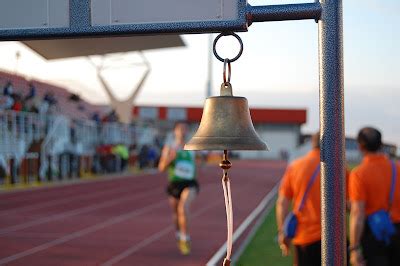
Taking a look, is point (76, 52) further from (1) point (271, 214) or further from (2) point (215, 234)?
Result: (1) point (271, 214)

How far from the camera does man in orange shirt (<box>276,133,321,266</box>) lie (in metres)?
5.09

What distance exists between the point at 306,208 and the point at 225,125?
2.46 metres

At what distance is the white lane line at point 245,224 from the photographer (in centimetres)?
891

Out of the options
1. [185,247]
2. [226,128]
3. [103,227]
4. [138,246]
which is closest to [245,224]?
[103,227]

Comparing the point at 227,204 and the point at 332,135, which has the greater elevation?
the point at 332,135

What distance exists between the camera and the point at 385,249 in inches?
206

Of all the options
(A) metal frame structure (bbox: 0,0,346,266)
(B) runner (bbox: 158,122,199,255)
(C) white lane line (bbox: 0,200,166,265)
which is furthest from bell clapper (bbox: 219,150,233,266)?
(C) white lane line (bbox: 0,200,166,265)

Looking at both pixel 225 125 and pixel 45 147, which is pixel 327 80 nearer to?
pixel 225 125

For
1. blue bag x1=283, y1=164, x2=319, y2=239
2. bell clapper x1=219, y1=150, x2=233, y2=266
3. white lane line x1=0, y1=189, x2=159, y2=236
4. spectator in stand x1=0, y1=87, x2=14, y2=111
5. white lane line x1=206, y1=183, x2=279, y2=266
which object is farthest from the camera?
spectator in stand x1=0, y1=87, x2=14, y2=111

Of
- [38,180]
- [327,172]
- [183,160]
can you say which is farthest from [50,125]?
[327,172]

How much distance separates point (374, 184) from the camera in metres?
5.07

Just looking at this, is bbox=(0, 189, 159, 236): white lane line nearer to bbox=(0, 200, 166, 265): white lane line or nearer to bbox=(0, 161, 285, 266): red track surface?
bbox=(0, 161, 285, 266): red track surface

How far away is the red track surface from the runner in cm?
46

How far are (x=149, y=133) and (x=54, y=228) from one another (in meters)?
33.9
